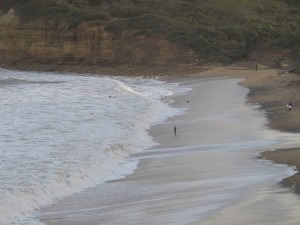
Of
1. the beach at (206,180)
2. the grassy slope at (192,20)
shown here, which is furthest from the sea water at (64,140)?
the grassy slope at (192,20)

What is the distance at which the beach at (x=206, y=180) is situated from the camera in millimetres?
7617

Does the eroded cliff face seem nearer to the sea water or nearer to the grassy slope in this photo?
the grassy slope

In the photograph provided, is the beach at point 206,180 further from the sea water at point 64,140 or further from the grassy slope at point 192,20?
the grassy slope at point 192,20

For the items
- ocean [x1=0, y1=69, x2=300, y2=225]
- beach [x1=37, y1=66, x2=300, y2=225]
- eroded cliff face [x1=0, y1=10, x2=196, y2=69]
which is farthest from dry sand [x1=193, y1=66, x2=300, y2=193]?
eroded cliff face [x1=0, y1=10, x2=196, y2=69]

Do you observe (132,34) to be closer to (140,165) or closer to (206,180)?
(140,165)

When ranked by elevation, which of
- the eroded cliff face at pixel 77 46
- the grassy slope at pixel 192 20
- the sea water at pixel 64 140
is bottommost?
the sea water at pixel 64 140

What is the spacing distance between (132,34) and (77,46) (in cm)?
400

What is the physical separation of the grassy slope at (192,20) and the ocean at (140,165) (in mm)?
20133

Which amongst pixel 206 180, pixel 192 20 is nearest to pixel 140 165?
pixel 206 180

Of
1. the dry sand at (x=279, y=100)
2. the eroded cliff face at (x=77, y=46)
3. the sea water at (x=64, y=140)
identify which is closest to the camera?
the sea water at (x=64, y=140)

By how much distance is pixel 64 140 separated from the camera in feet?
45.1

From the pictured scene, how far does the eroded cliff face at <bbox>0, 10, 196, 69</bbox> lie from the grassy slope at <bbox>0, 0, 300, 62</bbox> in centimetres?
66

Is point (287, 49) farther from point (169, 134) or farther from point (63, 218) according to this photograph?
point (63, 218)

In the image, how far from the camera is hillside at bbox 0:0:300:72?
41.7m
